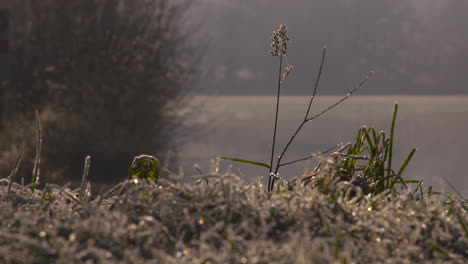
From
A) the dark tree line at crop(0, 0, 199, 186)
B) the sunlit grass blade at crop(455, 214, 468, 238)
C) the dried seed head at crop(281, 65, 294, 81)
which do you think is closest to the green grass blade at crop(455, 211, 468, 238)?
the sunlit grass blade at crop(455, 214, 468, 238)

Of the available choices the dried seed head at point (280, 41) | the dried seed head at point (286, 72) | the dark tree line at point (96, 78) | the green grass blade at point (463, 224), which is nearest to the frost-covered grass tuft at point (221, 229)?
the green grass blade at point (463, 224)

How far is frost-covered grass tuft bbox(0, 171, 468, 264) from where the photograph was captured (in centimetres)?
114

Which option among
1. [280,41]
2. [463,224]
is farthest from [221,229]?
[280,41]

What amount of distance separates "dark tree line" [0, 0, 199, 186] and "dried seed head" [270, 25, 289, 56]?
10.7 metres

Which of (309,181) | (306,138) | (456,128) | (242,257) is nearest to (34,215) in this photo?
(242,257)

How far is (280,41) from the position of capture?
2143 millimetres

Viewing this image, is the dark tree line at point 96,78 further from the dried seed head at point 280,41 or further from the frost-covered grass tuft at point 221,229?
the frost-covered grass tuft at point 221,229

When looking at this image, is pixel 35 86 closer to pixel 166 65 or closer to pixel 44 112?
pixel 44 112

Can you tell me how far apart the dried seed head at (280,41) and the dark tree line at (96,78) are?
10658 mm

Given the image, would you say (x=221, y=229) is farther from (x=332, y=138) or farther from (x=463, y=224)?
→ (x=332, y=138)

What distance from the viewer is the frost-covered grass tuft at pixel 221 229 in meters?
1.14

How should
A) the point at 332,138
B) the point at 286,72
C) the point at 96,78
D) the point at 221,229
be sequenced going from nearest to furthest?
the point at 221,229 < the point at 286,72 < the point at 96,78 < the point at 332,138

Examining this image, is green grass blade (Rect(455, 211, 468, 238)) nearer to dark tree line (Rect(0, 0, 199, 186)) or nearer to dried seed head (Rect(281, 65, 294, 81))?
dried seed head (Rect(281, 65, 294, 81))

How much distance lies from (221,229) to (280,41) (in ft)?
3.36
